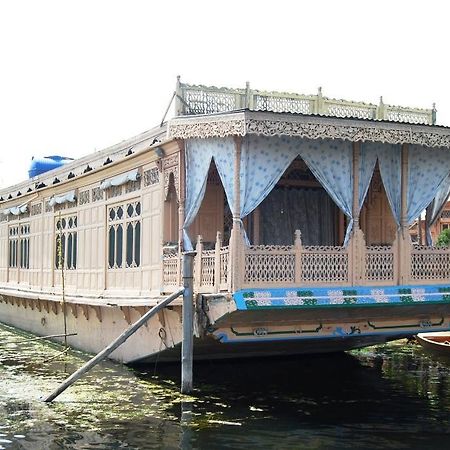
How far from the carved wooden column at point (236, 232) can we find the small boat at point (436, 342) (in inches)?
286

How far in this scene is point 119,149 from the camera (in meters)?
14.2

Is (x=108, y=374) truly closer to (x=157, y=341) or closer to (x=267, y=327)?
(x=157, y=341)

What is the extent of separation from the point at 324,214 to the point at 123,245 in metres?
3.77

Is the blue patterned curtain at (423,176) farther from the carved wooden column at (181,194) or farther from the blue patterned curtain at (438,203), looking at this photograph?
the carved wooden column at (181,194)

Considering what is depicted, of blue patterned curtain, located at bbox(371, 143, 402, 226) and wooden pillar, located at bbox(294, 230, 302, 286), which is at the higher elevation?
blue patterned curtain, located at bbox(371, 143, 402, 226)

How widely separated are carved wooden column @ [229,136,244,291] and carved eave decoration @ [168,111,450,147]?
1.08 feet

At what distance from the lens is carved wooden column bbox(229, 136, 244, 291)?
32.4 feet

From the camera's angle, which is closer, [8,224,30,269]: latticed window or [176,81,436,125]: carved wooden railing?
[176,81,436,125]: carved wooden railing

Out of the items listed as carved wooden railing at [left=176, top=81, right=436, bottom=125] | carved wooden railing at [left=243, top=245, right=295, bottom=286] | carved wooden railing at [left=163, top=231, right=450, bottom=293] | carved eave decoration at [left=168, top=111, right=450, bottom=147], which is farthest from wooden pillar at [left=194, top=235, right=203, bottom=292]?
carved wooden railing at [left=176, top=81, right=436, bottom=125]

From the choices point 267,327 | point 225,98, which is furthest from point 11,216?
point 267,327

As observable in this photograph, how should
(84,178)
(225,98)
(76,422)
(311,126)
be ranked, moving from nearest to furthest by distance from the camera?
(76,422)
(311,126)
(225,98)
(84,178)

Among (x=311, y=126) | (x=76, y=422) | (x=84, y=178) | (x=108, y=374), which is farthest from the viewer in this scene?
(x=84, y=178)

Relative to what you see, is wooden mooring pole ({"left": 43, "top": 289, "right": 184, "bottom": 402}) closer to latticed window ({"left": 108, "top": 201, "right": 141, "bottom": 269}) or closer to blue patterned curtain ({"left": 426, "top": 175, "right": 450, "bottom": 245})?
latticed window ({"left": 108, "top": 201, "right": 141, "bottom": 269})

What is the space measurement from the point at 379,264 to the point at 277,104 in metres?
3.18
